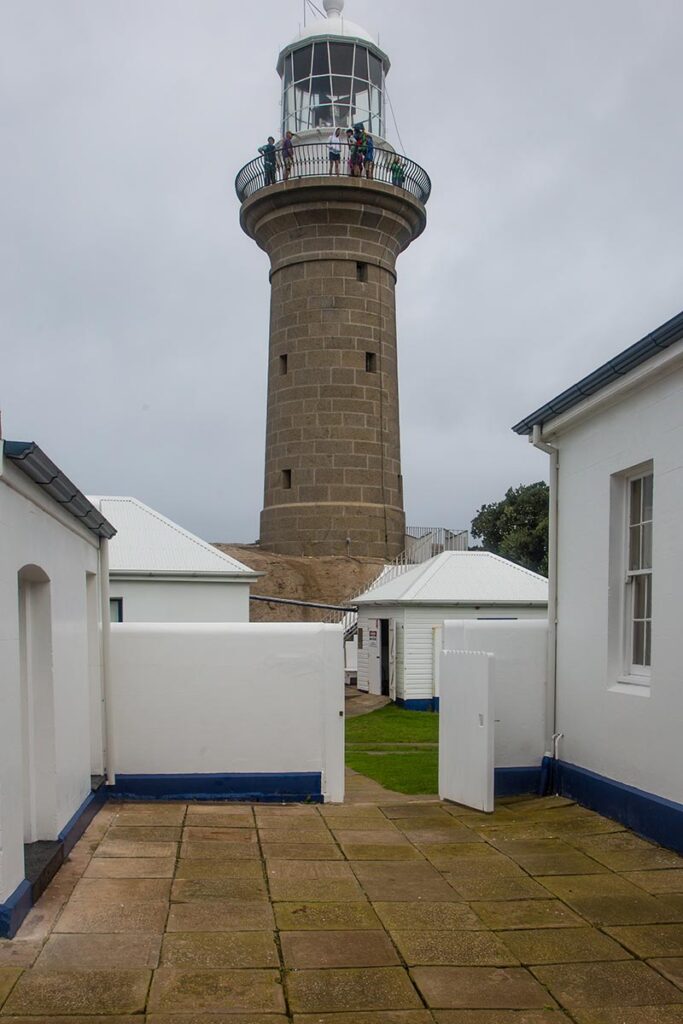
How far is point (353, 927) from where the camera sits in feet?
20.0

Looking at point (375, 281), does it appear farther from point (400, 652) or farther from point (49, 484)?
point (49, 484)

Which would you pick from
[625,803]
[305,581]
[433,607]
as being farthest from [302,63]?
[625,803]

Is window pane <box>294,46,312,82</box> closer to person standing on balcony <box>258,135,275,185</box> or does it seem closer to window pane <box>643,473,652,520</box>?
person standing on balcony <box>258,135,275,185</box>

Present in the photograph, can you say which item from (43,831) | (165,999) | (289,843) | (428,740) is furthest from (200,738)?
(428,740)

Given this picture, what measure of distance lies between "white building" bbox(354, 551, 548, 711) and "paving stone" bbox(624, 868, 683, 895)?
1682cm

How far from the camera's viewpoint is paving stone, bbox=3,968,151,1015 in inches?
187

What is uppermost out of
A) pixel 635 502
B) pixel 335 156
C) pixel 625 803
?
pixel 335 156

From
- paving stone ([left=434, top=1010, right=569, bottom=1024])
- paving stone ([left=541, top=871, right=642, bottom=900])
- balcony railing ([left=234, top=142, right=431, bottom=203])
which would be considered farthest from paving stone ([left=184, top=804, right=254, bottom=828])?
balcony railing ([left=234, top=142, right=431, bottom=203])

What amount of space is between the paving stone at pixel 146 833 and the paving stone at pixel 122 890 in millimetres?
1336

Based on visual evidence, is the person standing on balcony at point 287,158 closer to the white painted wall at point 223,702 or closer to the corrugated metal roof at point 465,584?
the corrugated metal roof at point 465,584

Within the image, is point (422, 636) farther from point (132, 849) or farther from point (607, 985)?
point (607, 985)

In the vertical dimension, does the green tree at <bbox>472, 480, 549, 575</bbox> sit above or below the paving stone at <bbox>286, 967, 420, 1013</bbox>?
above

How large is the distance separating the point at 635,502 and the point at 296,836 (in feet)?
13.2

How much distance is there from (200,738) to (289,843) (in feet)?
7.49
